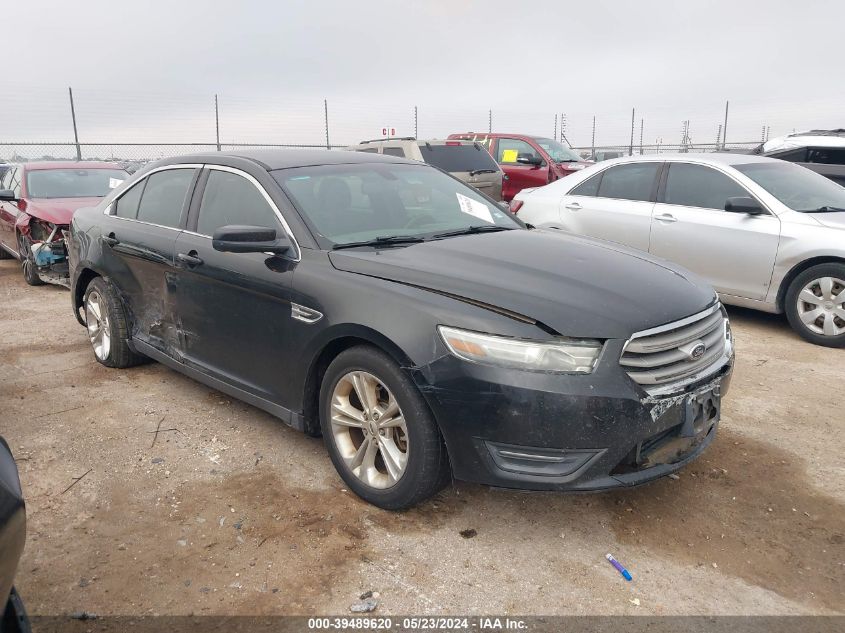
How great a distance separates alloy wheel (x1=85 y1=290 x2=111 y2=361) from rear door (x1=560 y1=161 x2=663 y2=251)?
462cm

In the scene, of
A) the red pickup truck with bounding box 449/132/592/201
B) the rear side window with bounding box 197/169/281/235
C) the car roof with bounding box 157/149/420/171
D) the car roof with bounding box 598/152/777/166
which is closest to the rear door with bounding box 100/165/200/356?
the car roof with bounding box 157/149/420/171

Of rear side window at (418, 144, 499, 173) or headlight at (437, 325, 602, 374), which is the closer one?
headlight at (437, 325, 602, 374)

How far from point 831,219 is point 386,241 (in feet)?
14.2

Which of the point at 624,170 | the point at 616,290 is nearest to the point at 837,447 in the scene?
the point at 616,290

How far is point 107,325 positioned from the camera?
4867 millimetres

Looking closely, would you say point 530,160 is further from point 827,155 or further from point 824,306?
point 824,306

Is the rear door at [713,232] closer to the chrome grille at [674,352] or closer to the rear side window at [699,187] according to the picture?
the rear side window at [699,187]

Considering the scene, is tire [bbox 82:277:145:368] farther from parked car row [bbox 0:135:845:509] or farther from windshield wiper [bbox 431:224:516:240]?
windshield wiper [bbox 431:224:516:240]

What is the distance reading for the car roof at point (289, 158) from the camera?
3.88 m

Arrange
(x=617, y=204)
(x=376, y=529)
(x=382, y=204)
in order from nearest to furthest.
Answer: (x=376, y=529)
(x=382, y=204)
(x=617, y=204)

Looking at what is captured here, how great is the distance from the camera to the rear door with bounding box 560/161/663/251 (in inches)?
265

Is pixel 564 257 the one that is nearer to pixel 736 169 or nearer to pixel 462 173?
pixel 736 169

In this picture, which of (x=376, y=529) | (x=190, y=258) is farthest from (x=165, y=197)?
(x=376, y=529)

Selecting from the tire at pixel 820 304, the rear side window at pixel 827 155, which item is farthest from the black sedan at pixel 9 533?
the rear side window at pixel 827 155
